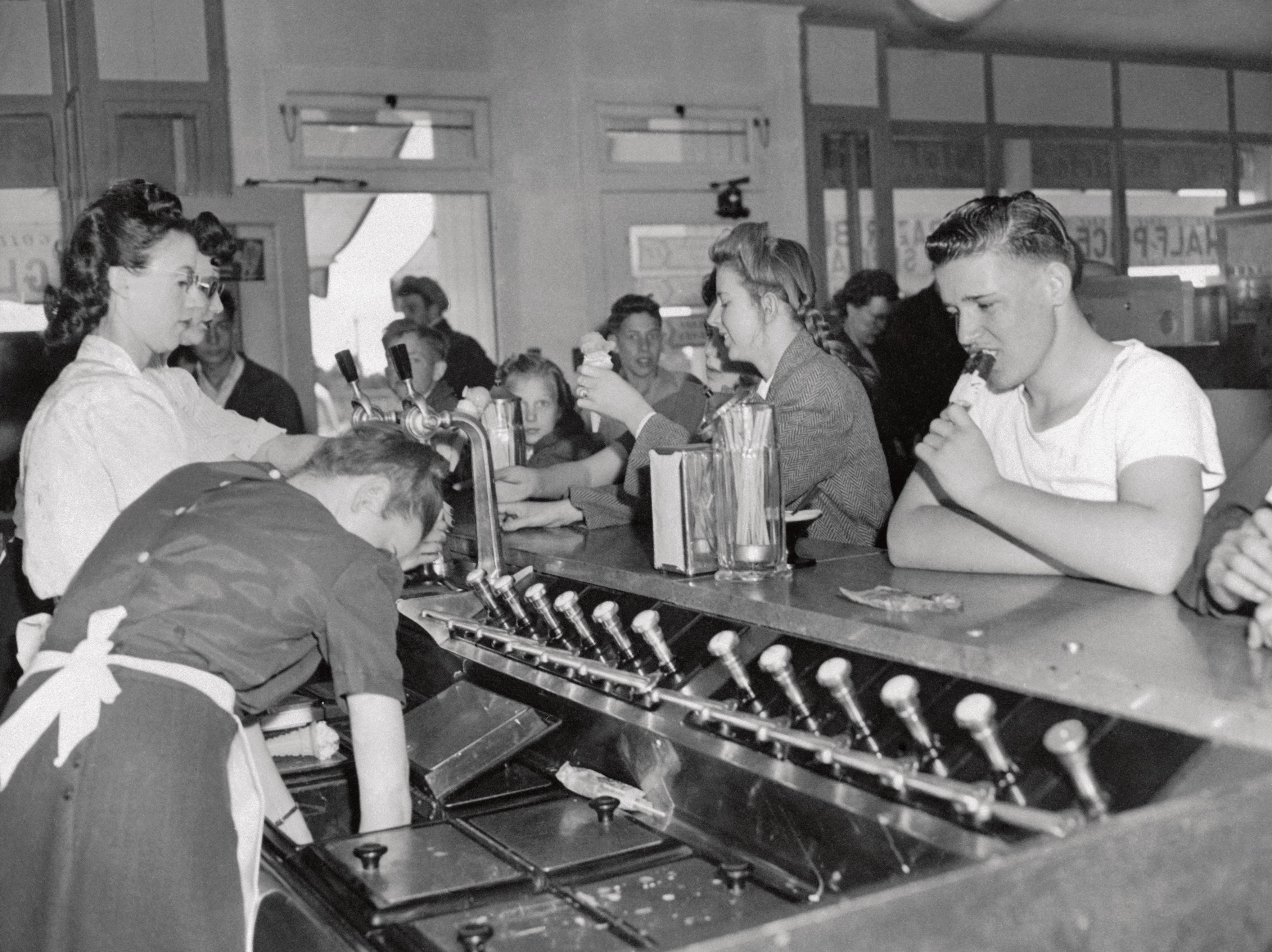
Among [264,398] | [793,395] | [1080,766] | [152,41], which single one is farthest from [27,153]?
[1080,766]

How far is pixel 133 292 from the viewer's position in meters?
2.31

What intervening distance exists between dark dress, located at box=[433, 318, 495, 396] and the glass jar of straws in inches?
174

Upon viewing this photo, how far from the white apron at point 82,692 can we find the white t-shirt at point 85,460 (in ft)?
1.62

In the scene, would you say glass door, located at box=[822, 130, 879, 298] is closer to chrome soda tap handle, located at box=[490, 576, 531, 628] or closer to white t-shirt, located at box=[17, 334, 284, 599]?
chrome soda tap handle, located at box=[490, 576, 531, 628]

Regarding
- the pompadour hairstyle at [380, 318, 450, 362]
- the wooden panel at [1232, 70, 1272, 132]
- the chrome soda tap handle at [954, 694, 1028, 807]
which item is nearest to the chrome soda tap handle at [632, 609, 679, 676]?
the chrome soda tap handle at [954, 694, 1028, 807]

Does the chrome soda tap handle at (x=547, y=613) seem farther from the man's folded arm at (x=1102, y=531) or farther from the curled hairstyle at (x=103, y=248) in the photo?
the curled hairstyle at (x=103, y=248)

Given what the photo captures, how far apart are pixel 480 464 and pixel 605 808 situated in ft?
2.78

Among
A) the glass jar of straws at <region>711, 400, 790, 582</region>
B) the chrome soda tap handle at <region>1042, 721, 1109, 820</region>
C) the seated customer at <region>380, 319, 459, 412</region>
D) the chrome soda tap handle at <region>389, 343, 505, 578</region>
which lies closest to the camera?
the chrome soda tap handle at <region>1042, 721, 1109, 820</region>

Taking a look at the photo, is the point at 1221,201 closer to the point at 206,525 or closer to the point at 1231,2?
the point at 1231,2

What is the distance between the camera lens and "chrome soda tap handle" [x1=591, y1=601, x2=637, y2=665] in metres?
1.84

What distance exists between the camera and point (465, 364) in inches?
249

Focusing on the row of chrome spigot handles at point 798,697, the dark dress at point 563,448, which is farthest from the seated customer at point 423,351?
the row of chrome spigot handles at point 798,697

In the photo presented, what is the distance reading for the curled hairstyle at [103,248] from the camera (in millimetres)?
2283

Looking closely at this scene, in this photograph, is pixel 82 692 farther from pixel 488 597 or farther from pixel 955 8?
pixel 955 8
